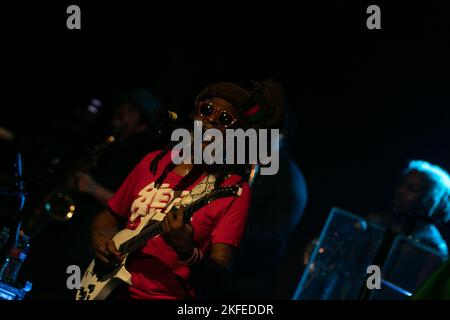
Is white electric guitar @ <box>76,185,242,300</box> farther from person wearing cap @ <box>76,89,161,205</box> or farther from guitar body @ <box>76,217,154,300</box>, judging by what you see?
person wearing cap @ <box>76,89,161,205</box>

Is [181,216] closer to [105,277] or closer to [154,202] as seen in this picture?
[154,202]

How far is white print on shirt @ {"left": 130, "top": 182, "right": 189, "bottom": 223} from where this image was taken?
3.01 meters

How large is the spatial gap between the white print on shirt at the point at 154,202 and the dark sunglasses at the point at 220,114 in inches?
16.5

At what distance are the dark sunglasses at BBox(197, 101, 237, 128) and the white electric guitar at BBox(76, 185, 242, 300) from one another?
14.4 inches

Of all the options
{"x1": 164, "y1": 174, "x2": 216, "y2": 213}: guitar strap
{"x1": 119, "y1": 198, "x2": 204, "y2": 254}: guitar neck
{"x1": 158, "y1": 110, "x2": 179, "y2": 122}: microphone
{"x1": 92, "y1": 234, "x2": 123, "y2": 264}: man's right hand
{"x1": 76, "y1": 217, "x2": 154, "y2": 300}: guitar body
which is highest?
{"x1": 158, "y1": 110, "x2": 179, "y2": 122}: microphone

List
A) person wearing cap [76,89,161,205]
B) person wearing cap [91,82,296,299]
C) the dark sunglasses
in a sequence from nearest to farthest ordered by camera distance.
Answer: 1. person wearing cap [91,82,296,299]
2. the dark sunglasses
3. person wearing cap [76,89,161,205]

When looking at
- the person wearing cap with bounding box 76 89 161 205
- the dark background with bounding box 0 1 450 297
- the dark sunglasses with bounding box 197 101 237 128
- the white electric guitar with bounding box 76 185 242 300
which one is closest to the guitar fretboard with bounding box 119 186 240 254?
the white electric guitar with bounding box 76 185 242 300

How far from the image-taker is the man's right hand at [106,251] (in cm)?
302

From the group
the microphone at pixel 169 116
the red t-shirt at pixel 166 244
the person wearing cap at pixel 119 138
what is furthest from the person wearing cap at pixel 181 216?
the person wearing cap at pixel 119 138

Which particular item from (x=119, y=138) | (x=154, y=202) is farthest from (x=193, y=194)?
(x=119, y=138)

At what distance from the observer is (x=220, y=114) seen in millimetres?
3102

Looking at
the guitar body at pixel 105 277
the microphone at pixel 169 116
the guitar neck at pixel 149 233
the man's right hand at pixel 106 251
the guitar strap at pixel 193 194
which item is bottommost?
the guitar body at pixel 105 277

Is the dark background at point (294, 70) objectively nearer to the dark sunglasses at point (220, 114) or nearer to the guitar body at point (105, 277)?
the dark sunglasses at point (220, 114)
